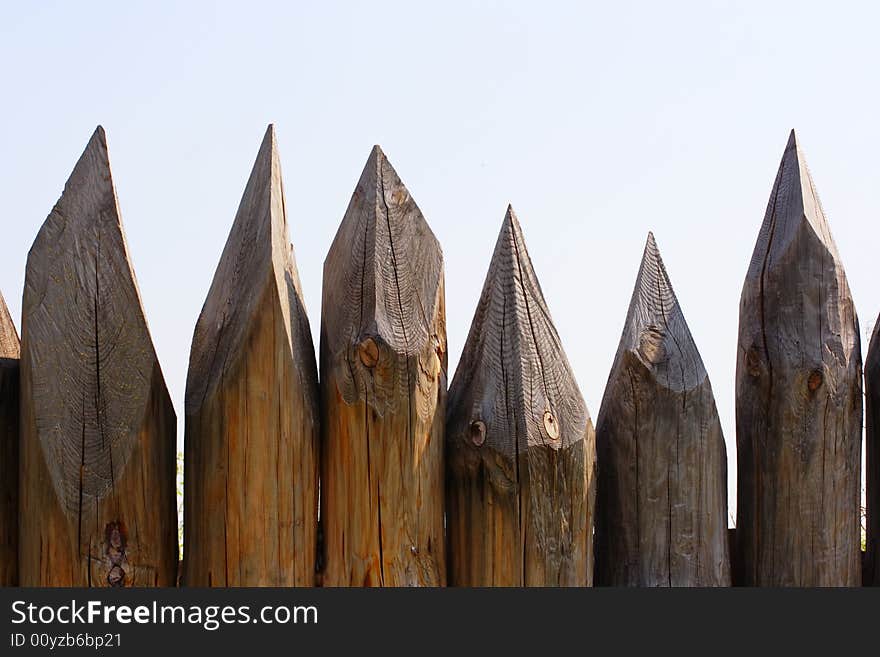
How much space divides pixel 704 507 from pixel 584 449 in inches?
17.9

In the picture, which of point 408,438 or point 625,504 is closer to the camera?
point 408,438

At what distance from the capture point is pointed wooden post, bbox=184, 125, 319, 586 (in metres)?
2.93

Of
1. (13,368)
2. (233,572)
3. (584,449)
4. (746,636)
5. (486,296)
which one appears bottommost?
(746,636)

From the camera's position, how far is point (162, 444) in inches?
115

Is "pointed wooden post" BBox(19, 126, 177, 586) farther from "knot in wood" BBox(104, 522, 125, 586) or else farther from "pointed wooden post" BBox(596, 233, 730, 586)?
"pointed wooden post" BBox(596, 233, 730, 586)

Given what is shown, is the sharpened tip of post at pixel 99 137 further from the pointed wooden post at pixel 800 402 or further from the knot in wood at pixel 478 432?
the pointed wooden post at pixel 800 402

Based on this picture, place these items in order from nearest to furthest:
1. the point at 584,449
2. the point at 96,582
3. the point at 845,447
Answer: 1. the point at 96,582
2. the point at 584,449
3. the point at 845,447

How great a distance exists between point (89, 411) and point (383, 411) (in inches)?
29.9

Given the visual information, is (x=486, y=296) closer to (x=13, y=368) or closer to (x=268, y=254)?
(x=268, y=254)

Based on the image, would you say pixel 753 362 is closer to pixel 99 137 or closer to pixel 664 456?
pixel 664 456

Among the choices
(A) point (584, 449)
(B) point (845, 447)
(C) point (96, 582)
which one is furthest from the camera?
(B) point (845, 447)

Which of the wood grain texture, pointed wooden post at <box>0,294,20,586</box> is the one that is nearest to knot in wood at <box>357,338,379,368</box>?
pointed wooden post at <box>0,294,20,586</box>

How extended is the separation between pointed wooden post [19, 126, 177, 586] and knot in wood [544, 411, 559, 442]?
3.36ft

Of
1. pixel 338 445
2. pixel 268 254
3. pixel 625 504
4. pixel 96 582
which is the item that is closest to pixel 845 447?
pixel 625 504
